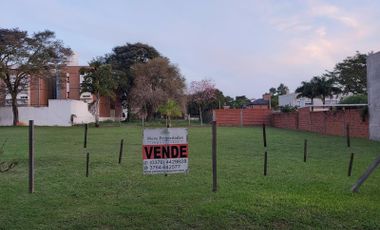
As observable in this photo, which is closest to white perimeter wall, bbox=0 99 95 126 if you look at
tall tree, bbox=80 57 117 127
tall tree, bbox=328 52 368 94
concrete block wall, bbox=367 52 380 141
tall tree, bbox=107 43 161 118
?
tall tree, bbox=80 57 117 127

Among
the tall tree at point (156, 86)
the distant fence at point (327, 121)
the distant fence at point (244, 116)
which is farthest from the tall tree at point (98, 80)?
the distant fence at point (327, 121)

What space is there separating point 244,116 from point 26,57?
23.7 metres

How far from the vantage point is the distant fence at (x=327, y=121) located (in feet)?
85.1

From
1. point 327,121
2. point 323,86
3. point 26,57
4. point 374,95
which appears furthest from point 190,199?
point 323,86

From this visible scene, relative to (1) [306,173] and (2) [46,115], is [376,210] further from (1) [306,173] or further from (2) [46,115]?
(2) [46,115]

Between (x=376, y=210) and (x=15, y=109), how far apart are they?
47374 millimetres

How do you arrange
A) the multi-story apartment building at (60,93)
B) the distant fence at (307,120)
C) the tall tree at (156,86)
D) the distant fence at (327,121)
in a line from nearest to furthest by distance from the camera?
the distant fence at (327,121) → the distant fence at (307,120) → the multi-story apartment building at (60,93) → the tall tree at (156,86)

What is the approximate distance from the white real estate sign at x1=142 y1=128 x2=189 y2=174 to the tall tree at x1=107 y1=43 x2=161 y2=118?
55.7m

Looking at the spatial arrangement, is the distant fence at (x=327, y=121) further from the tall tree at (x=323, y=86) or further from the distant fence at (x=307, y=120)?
the tall tree at (x=323, y=86)

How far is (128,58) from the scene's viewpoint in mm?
66312

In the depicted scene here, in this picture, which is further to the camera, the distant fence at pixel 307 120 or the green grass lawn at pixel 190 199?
the distant fence at pixel 307 120

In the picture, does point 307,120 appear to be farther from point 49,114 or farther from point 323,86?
point 49,114

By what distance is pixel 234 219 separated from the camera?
20.5 feet

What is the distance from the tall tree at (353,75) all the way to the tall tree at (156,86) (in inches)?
744
